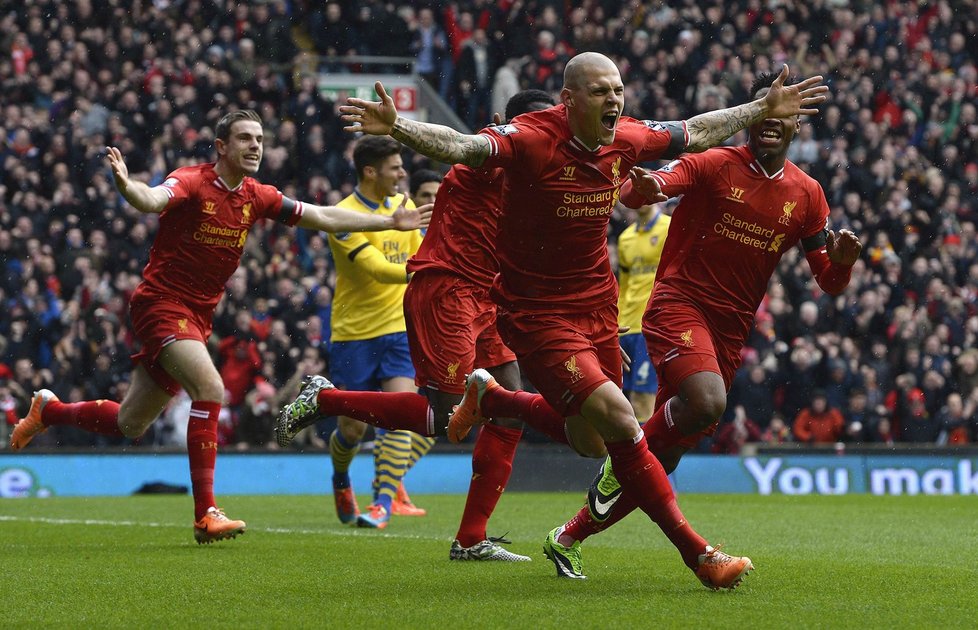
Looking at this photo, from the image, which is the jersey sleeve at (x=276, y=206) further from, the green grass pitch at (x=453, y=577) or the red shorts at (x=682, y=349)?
the red shorts at (x=682, y=349)

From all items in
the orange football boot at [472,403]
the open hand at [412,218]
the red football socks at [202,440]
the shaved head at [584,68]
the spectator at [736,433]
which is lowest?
the spectator at [736,433]

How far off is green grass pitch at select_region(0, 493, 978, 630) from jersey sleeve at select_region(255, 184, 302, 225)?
2144mm

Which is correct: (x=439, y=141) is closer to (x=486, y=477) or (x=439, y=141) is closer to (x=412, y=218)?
(x=486, y=477)

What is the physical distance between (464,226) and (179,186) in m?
2.00

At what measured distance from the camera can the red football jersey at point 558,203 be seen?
6918 millimetres

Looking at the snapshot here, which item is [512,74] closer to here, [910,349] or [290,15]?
[290,15]

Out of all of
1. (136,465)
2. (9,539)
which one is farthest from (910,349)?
(9,539)

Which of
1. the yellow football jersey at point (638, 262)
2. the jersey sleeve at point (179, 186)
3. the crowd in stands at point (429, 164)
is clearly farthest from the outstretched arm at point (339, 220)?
the crowd in stands at point (429, 164)

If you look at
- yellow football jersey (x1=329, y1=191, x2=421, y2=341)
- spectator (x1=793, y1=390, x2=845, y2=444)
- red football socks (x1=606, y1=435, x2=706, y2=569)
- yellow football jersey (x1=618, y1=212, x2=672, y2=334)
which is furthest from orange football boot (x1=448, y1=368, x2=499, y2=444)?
spectator (x1=793, y1=390, x2=845, y2=444)

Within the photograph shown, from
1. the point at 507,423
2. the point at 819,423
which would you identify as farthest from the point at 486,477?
the point at 819,423

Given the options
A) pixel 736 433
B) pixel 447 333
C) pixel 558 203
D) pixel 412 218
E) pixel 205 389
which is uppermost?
pixel 558 203

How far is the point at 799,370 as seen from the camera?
19.5 m

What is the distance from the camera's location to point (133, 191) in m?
8.62

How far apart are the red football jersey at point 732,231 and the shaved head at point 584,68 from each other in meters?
1.17
